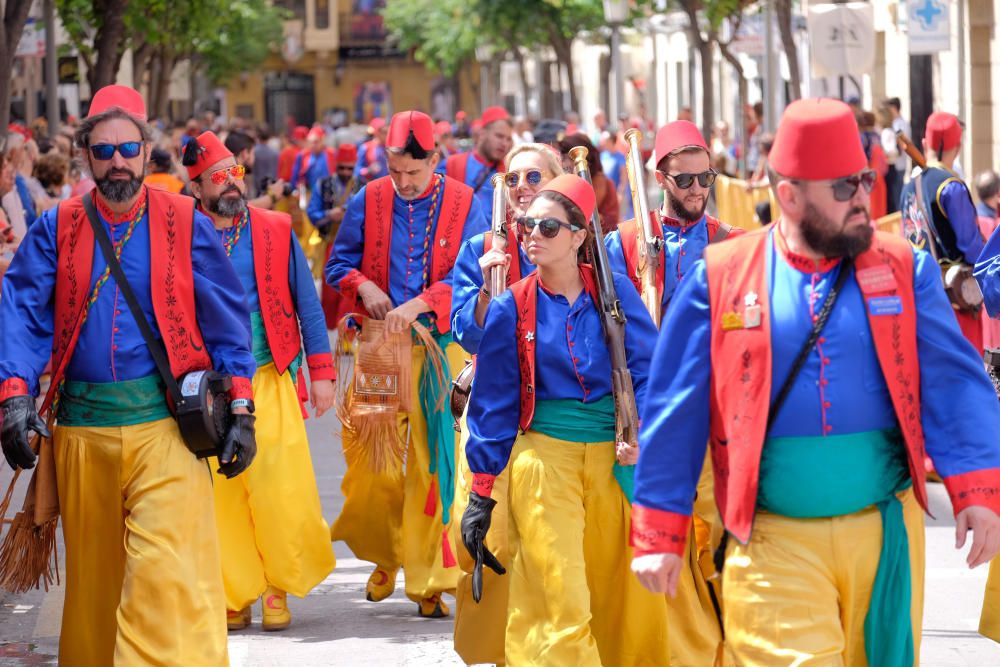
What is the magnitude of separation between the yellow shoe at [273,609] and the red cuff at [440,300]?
133 cm

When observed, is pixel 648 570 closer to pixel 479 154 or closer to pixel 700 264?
pixel 700 264

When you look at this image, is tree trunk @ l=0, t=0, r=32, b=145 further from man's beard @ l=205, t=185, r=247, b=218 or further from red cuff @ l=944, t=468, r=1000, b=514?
red cuff @ l=944, t=468, r=1000, b=514

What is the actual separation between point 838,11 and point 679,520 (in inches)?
519

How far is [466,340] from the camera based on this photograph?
716cm

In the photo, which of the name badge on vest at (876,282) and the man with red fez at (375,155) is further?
the man with red fez at (375,155)

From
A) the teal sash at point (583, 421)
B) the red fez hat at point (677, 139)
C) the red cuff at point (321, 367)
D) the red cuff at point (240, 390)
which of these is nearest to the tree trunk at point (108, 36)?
the red cuff at point (321, 367)

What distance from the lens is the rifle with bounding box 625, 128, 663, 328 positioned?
23.1 feet

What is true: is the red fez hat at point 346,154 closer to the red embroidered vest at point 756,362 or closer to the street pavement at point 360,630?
the street pavement at point 360,630

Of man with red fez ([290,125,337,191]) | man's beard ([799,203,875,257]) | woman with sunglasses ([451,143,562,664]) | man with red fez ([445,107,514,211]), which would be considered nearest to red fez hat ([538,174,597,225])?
woman with sunglasses ([451,143,562,664])

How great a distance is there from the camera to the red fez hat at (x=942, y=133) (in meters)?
10.9

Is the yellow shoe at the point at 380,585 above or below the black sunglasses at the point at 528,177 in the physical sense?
below

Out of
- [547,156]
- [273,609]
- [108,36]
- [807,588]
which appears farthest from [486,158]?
[108,36]

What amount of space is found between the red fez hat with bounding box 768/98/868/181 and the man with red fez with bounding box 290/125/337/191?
20.8 meters

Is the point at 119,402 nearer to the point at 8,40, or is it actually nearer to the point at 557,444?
the point at 557,444
